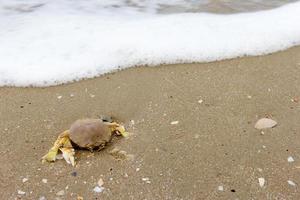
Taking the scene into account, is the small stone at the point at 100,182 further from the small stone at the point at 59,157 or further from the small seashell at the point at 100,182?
the small stone at the point at 59,157

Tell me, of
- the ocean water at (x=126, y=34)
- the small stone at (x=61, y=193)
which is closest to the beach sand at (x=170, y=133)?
the small stone at (x=61, y=193)

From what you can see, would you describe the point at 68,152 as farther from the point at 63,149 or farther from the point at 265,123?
the point at 265,123

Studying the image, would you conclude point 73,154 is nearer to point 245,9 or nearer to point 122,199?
point 122,199

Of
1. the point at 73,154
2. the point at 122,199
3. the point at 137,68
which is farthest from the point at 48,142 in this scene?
the point at 137,68

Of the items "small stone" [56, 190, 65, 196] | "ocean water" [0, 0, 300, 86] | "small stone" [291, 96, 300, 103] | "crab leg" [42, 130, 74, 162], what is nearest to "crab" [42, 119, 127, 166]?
"crab leg" [42, 130, 74, 162]

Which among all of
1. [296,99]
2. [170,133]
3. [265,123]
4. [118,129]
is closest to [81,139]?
[118,129]

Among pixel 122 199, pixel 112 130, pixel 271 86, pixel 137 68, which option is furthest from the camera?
pixel 137 68
